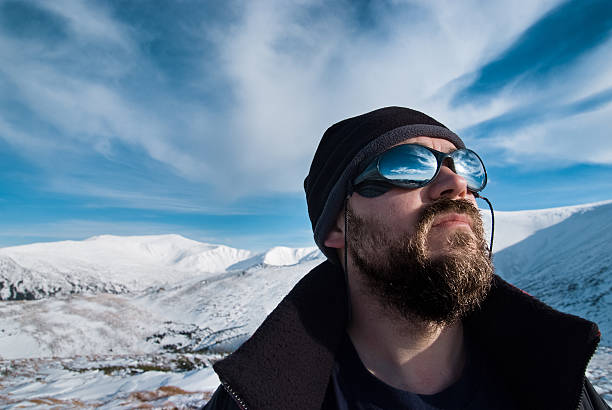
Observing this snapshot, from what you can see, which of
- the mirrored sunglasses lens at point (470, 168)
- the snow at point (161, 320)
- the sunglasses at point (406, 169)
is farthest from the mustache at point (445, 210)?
the snow at point (161, 320)

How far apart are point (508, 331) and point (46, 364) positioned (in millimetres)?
→ 12962

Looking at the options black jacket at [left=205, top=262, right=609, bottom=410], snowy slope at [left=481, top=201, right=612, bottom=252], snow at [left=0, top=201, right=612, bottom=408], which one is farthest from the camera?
snowy slope at [left=481, top=201, right=612, bottom=252]

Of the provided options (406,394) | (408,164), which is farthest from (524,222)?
(406,394)

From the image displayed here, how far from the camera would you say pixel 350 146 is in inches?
88.5

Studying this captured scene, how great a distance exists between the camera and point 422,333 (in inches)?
72.7

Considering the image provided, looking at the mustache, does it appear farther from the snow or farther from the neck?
the snow

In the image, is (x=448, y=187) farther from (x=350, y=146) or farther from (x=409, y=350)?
(x=409, y=350)

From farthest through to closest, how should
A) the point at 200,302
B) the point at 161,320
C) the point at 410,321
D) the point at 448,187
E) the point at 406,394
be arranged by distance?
the point at 200,302 → the point at 161,320 → the point at 448,187 → the point at 410,321 → the point at 406,394

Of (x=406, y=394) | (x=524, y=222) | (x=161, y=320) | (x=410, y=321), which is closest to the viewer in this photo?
(x=406, y=394)

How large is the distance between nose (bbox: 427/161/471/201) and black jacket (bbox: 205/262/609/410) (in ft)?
2.85

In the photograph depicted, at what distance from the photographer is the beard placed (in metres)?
1.70

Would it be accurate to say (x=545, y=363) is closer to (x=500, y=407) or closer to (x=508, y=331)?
(x=508, y=331)

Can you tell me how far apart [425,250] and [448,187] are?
49cm

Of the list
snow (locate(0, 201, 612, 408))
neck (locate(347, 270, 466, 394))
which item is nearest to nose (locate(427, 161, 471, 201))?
neck (locate(347, 270, 466, 394))
